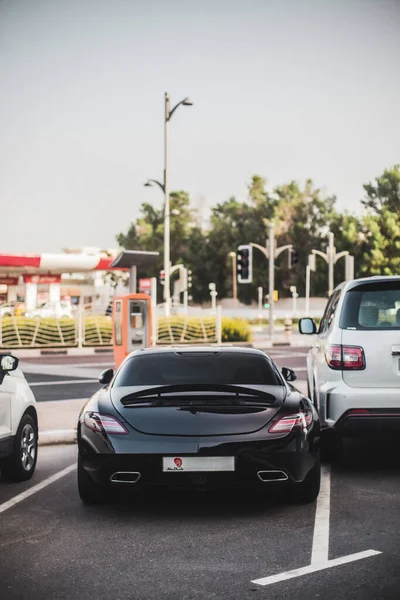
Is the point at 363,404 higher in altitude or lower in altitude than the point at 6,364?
lower

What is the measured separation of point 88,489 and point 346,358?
2.77 meters

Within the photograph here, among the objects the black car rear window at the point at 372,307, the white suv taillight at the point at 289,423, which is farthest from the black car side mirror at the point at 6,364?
→ the black car rear window at the point at 372,307

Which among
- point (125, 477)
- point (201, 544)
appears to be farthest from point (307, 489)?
→ point (125, 477)

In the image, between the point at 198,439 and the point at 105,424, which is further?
the point at 105,424

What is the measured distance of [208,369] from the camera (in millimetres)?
7922

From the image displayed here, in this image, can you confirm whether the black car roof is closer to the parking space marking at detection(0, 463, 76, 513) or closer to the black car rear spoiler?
the black car rear spoiler

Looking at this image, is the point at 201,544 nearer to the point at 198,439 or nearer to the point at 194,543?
the point at 194,543

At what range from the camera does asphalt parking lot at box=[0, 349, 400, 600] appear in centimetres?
455

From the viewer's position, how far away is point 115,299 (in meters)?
19.5

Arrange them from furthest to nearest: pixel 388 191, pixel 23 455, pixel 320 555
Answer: pixel 388 191, pixel 23 455, pixel 320 555

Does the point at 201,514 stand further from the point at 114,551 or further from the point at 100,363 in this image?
the point at 100,363

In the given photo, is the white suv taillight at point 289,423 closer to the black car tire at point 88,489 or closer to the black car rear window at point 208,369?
the black car rear window at point 208,369

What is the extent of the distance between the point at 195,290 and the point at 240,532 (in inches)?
3927

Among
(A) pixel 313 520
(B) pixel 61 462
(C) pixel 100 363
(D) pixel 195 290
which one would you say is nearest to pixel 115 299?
(C) pixel 100 363
